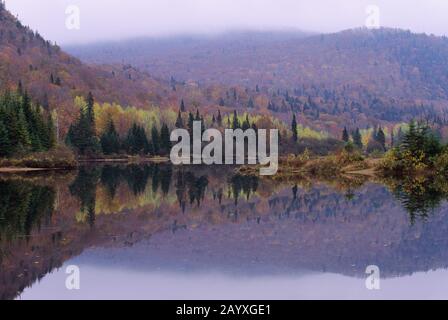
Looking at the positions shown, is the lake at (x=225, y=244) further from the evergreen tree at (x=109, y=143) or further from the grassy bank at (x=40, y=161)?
the evergreen tree at (x=109, y=143)

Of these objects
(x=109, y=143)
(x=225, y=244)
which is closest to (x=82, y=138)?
(x=109, y=143)

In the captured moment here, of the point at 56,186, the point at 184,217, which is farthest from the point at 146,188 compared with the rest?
the point at 184,217

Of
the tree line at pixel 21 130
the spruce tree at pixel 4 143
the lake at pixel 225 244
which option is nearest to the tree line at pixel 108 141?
the tree line at pixel 21 130

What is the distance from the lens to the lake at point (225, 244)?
15492 mm

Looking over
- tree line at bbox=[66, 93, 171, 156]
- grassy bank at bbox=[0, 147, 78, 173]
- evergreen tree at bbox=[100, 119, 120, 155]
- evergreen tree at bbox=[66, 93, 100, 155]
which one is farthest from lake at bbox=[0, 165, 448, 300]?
evergreen tree at bbox=[100, 119, 120, 155]

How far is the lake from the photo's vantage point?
50.8 feet

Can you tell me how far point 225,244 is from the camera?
70.7 ft

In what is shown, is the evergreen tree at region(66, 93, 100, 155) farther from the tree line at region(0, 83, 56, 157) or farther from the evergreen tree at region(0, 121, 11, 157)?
the evergreen tree at region(0, 121, 11, 157)

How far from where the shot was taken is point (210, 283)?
15891 mm

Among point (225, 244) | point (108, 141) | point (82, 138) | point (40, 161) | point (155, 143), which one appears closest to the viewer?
point (225, 244)

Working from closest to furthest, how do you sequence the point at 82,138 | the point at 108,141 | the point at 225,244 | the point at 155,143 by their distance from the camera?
1. the point at 225,244
2. the point at 82,138
3. the point at 108,141
4. the point at 155,143

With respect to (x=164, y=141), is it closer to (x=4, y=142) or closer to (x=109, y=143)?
(x=109, y=143)
